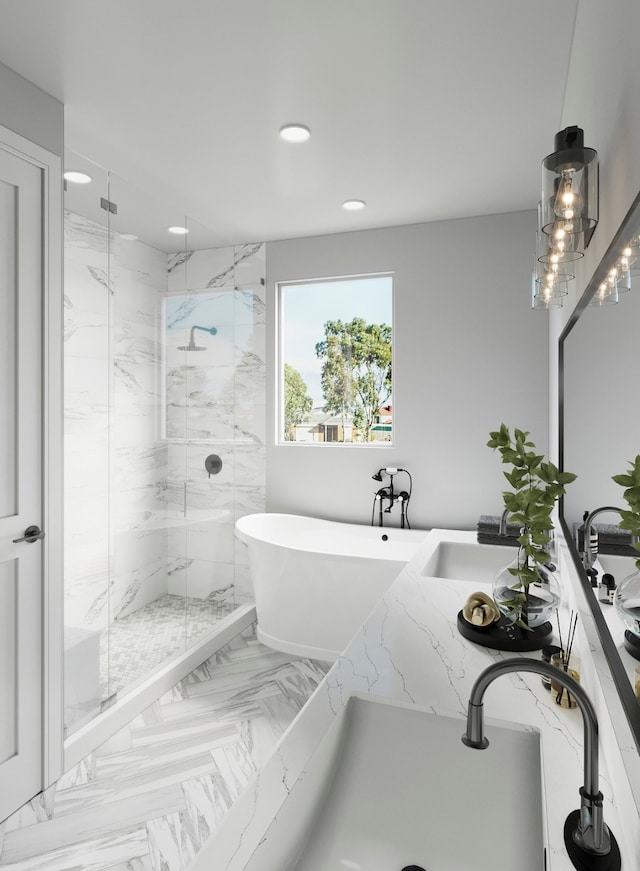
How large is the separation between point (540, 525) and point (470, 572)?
5.25 ft

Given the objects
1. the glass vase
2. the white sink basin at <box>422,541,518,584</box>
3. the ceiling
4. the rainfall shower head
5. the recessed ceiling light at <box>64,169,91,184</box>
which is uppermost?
the ceiling

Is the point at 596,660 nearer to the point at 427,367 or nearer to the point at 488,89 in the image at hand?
the point at 488,89

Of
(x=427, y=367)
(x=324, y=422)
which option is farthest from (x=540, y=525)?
(x=324, y=422)

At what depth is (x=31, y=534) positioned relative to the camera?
2072 millimetres

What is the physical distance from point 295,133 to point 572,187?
162cm

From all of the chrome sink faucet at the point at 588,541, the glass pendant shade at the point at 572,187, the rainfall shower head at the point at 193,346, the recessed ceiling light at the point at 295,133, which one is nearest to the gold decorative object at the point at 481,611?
the chrome sink faucet at the point at 588,541

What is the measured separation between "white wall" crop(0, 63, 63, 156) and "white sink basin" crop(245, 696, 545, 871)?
7.37 ft

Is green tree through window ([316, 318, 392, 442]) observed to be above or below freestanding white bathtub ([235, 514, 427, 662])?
above

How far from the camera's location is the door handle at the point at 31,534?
2.05m

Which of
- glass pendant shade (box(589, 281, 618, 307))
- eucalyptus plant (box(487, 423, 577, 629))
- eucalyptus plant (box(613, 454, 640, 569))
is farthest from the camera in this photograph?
eucalyptus plant (box(487, 423, 577, 629))

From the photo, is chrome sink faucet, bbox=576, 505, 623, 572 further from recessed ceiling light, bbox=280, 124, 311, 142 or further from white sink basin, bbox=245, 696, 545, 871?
recessed ceiling light, bbox=280, 124, 311, 142

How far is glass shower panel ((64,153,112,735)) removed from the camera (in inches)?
90.3

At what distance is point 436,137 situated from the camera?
2.47 m

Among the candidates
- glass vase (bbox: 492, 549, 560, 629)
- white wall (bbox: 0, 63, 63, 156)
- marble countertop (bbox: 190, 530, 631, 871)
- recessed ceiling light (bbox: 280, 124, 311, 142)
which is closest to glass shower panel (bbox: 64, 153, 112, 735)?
white wall (bbox: 0, 63, 63, 156)
